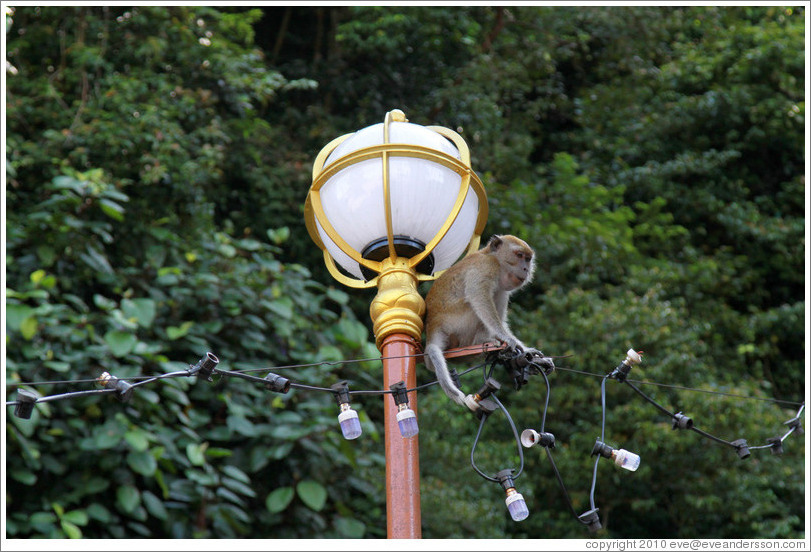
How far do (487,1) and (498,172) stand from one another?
2056mm

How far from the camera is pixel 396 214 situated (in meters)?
4.03

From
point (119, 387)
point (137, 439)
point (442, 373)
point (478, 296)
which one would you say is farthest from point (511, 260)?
point (137, 439)

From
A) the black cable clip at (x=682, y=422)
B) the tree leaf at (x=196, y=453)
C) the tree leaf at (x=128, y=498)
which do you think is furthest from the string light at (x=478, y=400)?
the tree leaf at (x=196, y=453)

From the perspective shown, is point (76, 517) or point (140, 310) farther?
point (140, 310)

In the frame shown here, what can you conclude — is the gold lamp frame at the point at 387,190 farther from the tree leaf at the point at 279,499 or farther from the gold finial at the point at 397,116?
the tree leaf at the point at 279,499

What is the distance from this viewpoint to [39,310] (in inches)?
286

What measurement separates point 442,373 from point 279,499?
3975 mm

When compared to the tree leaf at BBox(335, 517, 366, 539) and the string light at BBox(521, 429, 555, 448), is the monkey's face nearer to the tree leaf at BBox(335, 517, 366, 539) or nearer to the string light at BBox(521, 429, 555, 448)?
the string light at BBox(521, 429, 555, 448)

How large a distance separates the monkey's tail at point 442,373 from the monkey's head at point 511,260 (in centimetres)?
90

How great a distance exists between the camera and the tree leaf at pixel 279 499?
299 inches

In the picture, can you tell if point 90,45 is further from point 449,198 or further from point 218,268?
point 449,198

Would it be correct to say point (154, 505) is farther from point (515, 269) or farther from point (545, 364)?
point (545, 364)

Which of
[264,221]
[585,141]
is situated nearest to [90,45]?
[264,221]

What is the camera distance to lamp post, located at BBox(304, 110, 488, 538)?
12.8 ft
